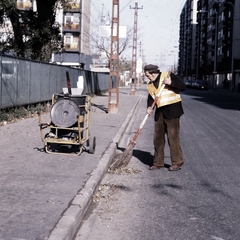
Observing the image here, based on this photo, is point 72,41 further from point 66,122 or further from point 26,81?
point 66,122

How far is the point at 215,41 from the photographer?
91625mm

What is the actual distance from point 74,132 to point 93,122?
7267 millimetres

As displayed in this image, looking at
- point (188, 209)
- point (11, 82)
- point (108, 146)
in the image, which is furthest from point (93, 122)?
point (188, 209)

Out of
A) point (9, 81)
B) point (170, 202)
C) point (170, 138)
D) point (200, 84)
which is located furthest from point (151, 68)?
point (200, 84)

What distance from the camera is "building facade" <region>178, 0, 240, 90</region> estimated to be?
85688mm

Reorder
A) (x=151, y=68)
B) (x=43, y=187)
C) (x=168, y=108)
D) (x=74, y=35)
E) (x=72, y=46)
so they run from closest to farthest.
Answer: (x=43, y=187), (x=151, y=68), (x=168, y=108), (x=72, y=46), (x=74, y=35)

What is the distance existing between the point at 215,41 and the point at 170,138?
85.7m

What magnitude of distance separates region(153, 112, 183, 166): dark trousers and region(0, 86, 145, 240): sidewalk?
924 millimetres

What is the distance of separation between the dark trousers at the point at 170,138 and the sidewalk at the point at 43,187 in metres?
0.92

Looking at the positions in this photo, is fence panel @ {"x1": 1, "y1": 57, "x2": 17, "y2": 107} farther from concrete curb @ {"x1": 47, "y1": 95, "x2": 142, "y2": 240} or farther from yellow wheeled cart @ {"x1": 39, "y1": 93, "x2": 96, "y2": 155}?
concrete curb @ {"x1": 47, "y1": 95, "x2": 142, "y2": 240}

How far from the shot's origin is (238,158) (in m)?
10.3

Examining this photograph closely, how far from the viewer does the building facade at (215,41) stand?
281ft

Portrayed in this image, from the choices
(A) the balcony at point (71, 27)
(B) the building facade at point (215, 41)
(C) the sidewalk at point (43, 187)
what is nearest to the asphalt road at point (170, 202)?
(C) the sidewalk at point (43, 187)

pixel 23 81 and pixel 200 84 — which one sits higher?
pixel 23 81
